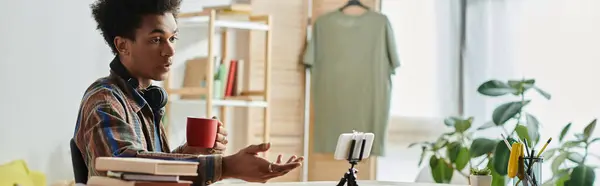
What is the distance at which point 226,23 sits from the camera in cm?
510

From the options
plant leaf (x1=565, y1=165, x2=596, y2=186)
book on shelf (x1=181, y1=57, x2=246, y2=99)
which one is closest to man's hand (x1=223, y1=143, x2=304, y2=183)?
plant leaf (x1=565, y1=165, x2=596, y2=186)

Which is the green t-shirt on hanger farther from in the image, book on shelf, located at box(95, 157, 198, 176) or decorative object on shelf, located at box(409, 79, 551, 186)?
book on shelf, located at box(95, 157, 198, 176)

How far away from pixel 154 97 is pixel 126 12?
17 cm

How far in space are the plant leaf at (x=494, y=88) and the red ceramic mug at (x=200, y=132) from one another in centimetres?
335

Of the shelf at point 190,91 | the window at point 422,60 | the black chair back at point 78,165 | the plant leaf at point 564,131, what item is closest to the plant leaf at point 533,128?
the plant leaf at point 564,131

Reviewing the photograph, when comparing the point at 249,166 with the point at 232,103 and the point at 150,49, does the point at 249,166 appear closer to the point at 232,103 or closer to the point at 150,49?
the point at 150,49

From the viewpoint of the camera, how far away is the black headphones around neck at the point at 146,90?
6.13 ft

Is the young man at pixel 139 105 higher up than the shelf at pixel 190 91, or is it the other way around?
the young man at pixel 139 105

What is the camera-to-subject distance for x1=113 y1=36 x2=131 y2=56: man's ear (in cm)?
188

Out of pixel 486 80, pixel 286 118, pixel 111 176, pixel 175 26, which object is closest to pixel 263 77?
pixel 286 118

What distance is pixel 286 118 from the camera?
5.66 m

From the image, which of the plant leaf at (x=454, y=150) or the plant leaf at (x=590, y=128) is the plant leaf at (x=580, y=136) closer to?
the plant leaf at (x=590, y=128)

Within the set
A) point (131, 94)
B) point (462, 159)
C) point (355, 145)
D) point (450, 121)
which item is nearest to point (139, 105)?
point (131, 94)

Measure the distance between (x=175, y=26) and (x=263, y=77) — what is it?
361cm
